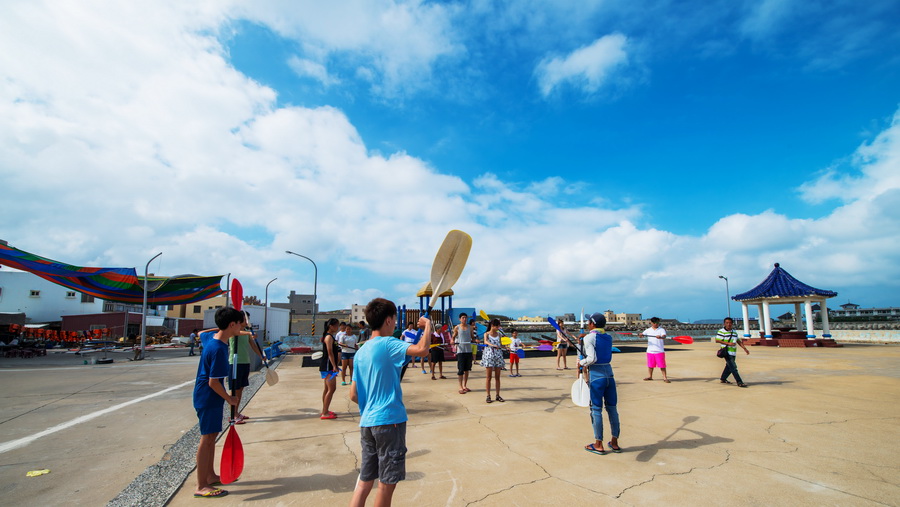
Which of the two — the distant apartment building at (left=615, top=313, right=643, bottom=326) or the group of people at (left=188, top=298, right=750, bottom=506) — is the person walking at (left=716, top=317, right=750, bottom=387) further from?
the distant apartment building at (left=615, top=313, right=643, bottom=326)

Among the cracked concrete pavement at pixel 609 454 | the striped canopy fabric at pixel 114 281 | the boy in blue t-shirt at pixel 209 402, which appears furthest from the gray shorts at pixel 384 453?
the striped canopy fabric at pixel 114 281

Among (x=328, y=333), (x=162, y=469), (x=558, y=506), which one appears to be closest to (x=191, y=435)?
(x=162, y=469)

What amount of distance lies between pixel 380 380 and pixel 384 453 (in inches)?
19.2

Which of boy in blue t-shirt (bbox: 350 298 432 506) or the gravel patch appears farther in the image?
the gravel patch

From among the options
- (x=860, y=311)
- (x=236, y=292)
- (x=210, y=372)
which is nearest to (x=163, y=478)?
(x=210, y=372)

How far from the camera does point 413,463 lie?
4.62m

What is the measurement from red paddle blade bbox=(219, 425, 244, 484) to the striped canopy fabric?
2471 cm

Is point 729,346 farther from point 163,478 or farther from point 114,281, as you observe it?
point 114,281

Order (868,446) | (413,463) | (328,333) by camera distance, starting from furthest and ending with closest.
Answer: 1. (328,333)
2. (868,446)
3. (413,463)

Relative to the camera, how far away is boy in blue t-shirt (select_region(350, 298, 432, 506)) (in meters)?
2.81

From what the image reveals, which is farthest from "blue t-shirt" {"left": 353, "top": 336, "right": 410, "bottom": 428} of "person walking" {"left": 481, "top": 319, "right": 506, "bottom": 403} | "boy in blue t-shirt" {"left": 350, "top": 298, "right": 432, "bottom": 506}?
"person walking" {"left": 481, "top": 319, "right": 506, "bottom": 403}

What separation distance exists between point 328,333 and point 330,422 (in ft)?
5.08

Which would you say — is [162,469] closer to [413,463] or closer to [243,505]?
[243,505]

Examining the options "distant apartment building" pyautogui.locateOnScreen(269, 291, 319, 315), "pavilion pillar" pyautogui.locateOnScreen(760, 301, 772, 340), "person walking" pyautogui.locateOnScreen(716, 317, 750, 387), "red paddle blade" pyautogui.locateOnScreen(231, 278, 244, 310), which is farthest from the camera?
"distant apartment building" pyautogui.locateOnScreen(269, 291, 319, 315)
